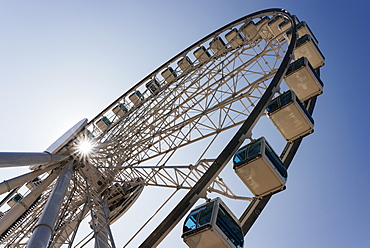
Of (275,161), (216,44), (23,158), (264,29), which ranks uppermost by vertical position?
(23,158)

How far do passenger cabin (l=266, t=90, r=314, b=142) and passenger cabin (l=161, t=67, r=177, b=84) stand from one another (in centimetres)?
903

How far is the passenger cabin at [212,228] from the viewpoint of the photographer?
5.54 m

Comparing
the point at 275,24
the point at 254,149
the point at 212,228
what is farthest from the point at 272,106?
the point at 275,24

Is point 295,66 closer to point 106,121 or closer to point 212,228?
point 212,228

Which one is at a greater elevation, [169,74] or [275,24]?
[169,74]

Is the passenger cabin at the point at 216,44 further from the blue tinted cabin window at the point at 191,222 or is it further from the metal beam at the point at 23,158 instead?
the blue tinted cabin window at the point at 191,222

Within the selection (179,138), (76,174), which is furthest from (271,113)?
(76,174)

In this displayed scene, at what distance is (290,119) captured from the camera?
8.31 meters

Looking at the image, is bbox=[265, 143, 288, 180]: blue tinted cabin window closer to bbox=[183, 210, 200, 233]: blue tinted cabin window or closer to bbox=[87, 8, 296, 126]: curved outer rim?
bbox=[183, 210, 200, 233]: blue tinted cabin window

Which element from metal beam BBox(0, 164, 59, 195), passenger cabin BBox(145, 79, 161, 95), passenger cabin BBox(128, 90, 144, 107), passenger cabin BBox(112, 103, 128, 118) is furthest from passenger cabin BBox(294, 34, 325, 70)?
passenger cabin BBox(112, 103, 128, 118)

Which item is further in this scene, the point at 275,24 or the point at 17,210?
the point at 275,24

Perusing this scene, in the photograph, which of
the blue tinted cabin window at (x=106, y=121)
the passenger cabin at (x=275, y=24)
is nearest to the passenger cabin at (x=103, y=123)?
the blue tinted cabin window at (x=106, y=121)

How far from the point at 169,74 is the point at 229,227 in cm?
1184

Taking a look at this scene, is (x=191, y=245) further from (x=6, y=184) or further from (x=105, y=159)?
(x=105, y=159)
